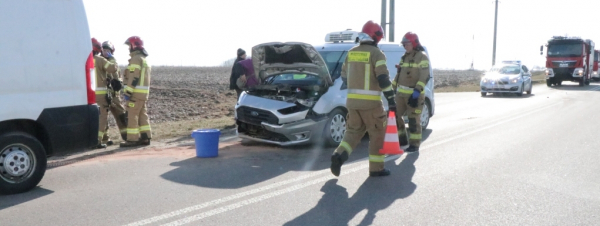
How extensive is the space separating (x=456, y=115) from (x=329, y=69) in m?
6.37

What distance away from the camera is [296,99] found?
29.3 ft

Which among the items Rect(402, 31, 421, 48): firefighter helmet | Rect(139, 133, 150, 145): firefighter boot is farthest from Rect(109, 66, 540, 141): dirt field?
Rect(402, 31, 421, 48): firefighter helmet

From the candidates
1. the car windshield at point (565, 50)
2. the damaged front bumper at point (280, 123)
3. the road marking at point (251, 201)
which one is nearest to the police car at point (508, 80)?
the car windshield at point (565, 50)

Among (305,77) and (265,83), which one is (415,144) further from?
(265,83)

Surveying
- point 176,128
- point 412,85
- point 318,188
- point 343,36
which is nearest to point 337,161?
point 318,188

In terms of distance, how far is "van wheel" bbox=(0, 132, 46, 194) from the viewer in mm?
5992

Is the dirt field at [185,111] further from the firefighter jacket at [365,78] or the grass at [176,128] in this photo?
the firefighter jacket at [365,78]

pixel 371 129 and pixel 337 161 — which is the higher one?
pixel 371 129

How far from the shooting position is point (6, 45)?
227 inches

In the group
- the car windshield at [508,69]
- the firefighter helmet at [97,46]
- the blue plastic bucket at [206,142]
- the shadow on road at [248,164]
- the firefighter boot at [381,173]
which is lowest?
the shadow on road at [248,164]

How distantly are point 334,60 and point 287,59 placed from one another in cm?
85

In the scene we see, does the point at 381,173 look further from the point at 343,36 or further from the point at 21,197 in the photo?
the point at 21,197

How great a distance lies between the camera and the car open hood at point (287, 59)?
904 cm

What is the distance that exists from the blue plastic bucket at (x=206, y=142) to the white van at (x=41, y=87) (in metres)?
1.82
